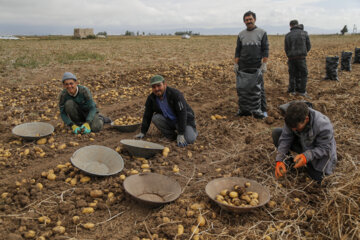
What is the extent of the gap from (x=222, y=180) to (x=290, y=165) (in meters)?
0.87

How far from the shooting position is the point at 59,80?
7.56 metres

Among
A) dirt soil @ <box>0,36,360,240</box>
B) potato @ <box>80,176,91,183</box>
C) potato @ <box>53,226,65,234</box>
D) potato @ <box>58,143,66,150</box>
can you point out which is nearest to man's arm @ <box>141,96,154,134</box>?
dirt soil @ <box>0,36,360,240</box>

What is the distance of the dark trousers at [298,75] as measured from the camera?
6279mm

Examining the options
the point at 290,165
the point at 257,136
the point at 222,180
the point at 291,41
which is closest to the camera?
the point at 222,180

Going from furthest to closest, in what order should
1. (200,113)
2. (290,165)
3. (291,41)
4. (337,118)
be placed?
(291,41) < (200,113) < (337,118) < (290,165)

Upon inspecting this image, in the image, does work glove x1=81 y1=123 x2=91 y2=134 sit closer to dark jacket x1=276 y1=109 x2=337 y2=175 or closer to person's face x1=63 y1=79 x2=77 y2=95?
person's face x1=63 y1=79 x2=77 y2=95

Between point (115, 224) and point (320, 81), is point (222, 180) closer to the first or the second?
point (115, 224)

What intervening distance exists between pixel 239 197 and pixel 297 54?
15.3ft

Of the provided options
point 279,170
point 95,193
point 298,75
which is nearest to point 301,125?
point 279,170

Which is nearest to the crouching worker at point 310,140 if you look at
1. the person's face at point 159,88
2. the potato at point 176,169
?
the potato at point 176,169

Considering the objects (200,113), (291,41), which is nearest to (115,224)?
(200,113)

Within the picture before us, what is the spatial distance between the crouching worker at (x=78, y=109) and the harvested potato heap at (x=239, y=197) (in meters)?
2.53

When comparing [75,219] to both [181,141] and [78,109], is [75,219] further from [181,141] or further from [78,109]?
[78,109]

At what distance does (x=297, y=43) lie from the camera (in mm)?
6176
